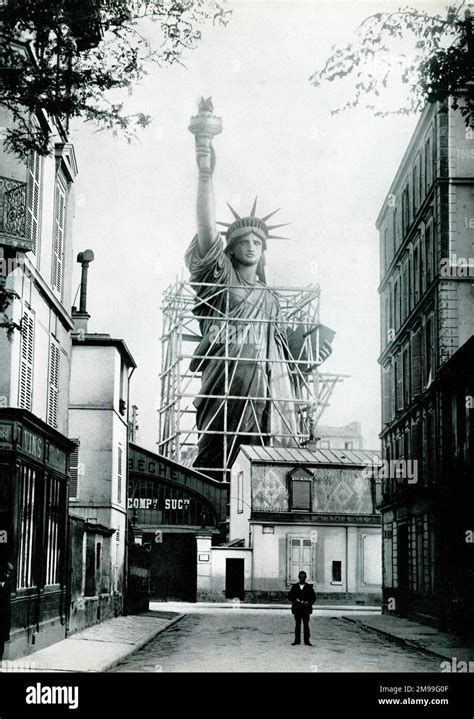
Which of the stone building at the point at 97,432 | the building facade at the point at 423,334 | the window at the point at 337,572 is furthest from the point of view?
the window at the point at 337,572

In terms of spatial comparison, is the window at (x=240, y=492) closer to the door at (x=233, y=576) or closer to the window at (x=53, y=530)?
the door at (x=233, y=576)

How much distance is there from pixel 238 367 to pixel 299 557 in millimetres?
17488

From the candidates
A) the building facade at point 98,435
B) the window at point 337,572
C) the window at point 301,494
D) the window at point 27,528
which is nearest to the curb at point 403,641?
the building facade at point 98,435

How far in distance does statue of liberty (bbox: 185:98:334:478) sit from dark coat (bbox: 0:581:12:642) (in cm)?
3677

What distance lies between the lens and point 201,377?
58312 millimetres

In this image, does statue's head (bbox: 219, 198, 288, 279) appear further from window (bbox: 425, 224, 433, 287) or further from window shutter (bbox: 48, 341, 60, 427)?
window shutter (bbox: 48, 341, 60, 427)

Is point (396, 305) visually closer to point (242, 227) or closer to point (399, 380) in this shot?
point (399, 380)

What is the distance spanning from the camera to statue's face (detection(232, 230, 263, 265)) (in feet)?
193

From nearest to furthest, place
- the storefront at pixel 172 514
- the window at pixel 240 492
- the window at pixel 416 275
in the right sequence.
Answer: the window at pixel 416 275 → the storefront at pixel 172 514 → the window at pixel 240 492

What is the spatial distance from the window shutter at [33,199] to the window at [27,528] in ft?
12.2

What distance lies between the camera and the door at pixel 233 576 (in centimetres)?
4188

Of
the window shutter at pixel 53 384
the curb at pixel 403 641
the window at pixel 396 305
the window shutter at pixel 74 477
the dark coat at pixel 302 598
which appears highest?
the window at pixel 396 305

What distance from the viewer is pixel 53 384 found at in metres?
20.9

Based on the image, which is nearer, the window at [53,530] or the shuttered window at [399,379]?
the window at [53,530]
